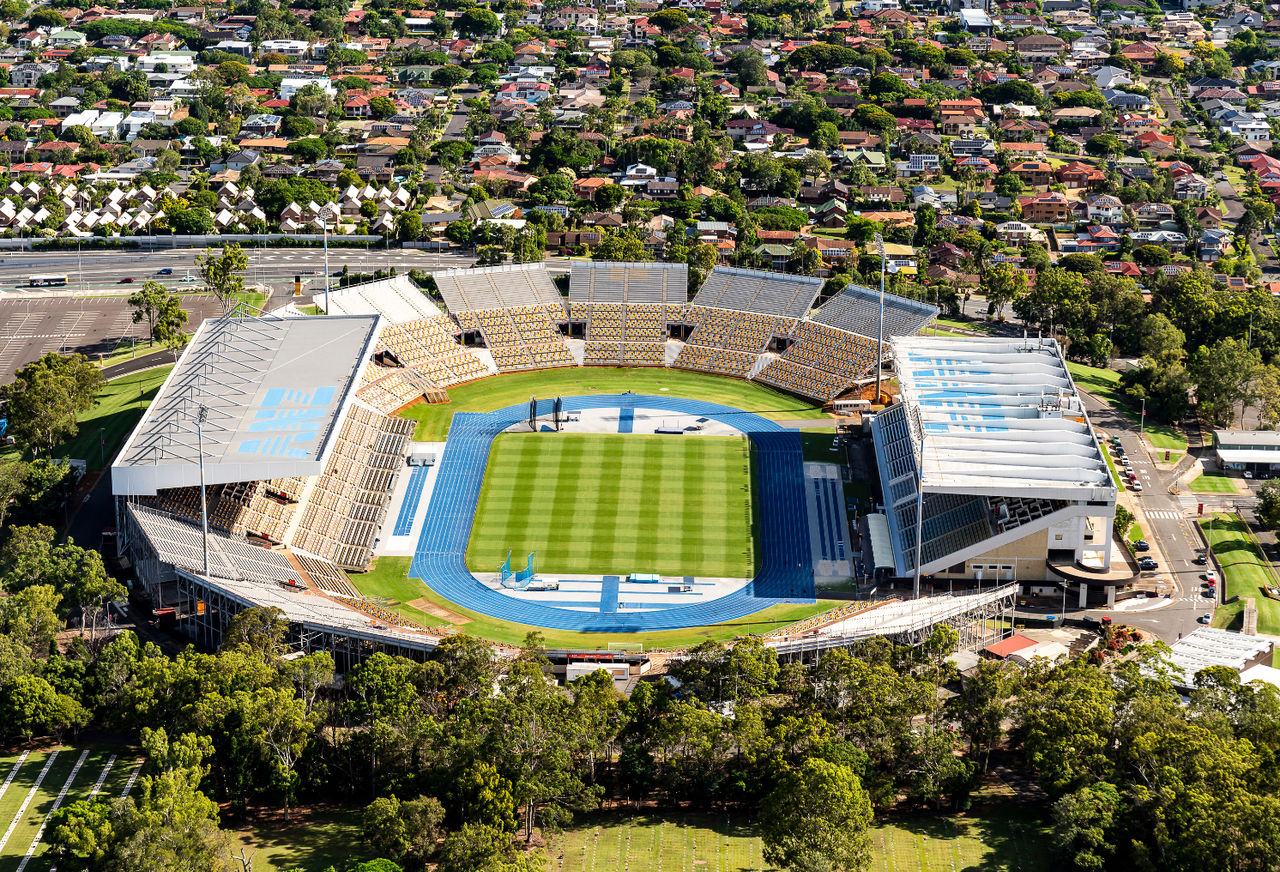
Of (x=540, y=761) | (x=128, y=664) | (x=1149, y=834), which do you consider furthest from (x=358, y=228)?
(x=1149, y=834)

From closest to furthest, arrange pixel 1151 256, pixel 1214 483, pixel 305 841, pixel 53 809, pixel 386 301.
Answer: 1. pixel 305 841
2. pixel 53 809
3. pixel 1214 483
4. pixel 386 301
5. pixel 1151 256

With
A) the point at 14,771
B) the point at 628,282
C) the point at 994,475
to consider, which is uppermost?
the point at 994,475

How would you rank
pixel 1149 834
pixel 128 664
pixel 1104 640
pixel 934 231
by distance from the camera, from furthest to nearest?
pixel 934 231
pixel 1104 640
pixel 128 664
pixel 1149 834

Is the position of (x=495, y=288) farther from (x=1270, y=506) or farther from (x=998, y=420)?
(x=1270, y=506)

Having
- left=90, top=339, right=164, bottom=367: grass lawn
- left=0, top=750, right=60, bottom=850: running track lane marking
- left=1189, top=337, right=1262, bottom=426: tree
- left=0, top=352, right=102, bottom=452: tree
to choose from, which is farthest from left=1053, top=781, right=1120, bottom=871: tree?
left=90, top=339, right=164, bottom=367: grass lawn

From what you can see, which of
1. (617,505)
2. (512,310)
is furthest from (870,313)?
(617,505)

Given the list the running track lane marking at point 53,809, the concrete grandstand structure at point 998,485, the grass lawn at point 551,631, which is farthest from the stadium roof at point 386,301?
the running track lane marking at point 53,809

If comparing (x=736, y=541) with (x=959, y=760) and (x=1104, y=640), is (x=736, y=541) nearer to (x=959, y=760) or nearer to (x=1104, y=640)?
(x=1104, y=640)
